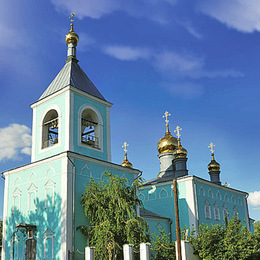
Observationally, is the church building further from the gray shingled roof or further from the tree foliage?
the tree foliage

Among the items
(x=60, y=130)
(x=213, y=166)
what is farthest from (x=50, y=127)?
(x=213, y=166)

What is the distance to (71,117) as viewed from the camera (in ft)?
49.9

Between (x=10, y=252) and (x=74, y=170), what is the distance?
4.21 metres

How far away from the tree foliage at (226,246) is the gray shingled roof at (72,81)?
7353 mm

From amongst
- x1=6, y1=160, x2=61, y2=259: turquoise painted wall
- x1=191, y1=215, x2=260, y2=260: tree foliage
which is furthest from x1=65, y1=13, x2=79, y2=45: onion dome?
x1=191, y1=215, x2=260, y2=260: tree foliage

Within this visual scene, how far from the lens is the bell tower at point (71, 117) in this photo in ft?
49.9

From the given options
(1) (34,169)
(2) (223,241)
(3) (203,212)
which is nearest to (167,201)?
(3) (203,212)

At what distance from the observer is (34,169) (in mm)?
15289

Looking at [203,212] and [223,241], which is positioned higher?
[203,212]

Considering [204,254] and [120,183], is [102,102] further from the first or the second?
[204,254]

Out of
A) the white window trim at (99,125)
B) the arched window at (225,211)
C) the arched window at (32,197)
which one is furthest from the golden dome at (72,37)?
the arched window at (225,211)

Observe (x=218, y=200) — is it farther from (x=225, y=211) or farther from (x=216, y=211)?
(x=225, y=211)

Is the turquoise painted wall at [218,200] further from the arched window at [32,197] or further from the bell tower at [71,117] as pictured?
A: the arched window at [32,197]

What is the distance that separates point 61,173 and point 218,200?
11.2m
